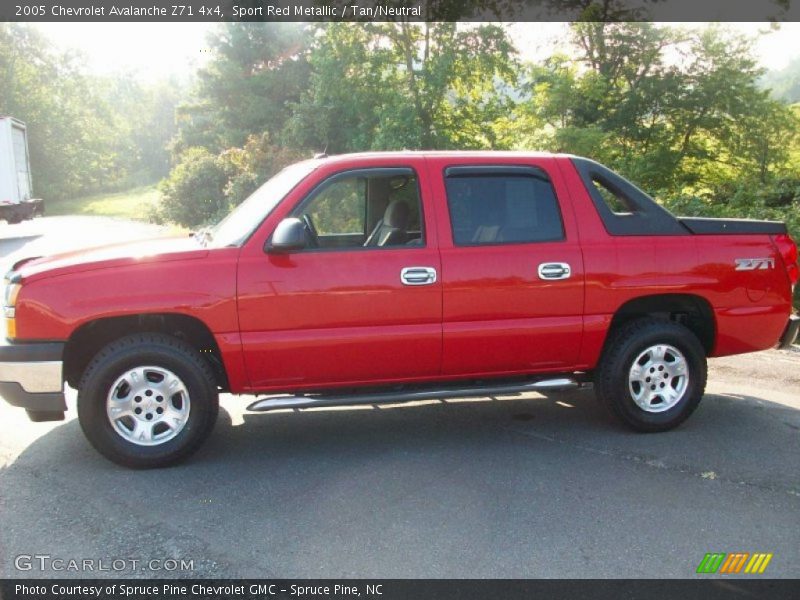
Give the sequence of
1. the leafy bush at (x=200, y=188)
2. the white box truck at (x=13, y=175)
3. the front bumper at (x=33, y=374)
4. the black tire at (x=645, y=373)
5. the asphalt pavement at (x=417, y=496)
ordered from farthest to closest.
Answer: the leafy bush at (x=200, y=188)
the white box truck at (x=13, y=175)
the black tire at (x=645, y=373)
the front bumper at (x=33, y=374)
the asphalt pavement at (x=417, y=496)

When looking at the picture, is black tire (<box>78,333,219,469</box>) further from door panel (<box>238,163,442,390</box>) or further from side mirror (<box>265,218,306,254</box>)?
side mirror (<box>265,218,306,254</box>)

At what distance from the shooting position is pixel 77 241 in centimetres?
2188

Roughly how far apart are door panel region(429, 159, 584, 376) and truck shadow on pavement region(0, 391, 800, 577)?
25.2 inches

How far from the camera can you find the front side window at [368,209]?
5.11 meters

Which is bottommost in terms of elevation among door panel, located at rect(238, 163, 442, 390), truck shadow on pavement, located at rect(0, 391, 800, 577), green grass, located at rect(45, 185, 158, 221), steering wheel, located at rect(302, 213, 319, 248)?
green grass, located at rect(45, 185, 158, 221)

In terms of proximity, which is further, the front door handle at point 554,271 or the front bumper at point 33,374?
the front door handle at point 554,271

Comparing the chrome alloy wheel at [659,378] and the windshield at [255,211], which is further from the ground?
the windshield at [255,211]

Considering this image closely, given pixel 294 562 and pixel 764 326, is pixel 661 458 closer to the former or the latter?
pixel 764 326

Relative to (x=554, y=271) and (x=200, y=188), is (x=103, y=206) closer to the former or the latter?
(x=200, y=188)

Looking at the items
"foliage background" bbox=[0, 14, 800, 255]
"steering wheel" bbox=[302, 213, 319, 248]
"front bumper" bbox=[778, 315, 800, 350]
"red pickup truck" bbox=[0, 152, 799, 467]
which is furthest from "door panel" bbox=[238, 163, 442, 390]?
"foliage background" bbox=[0, 14, 800, 255]

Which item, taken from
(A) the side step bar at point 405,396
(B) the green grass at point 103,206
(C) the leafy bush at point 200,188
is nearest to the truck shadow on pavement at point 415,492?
(A) the side step bar at point 405,396

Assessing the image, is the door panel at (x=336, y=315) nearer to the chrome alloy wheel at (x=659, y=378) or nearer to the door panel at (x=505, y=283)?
the door panel at (x=505, y=283)

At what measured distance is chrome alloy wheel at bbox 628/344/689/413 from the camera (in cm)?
540

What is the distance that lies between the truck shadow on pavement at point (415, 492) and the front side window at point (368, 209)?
140 cm
